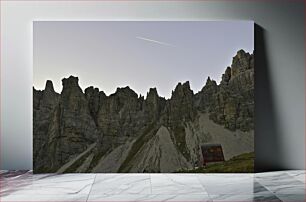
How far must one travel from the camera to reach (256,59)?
17.3ft

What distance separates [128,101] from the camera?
5148 mm

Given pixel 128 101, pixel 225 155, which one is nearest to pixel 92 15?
pixel 128 101

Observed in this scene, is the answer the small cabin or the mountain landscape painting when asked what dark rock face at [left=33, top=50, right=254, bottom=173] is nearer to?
the mountain landscape painting

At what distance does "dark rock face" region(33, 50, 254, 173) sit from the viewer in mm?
5141

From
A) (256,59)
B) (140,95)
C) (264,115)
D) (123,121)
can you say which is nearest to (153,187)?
(123,121)

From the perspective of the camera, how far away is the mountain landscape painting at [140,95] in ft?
16.8

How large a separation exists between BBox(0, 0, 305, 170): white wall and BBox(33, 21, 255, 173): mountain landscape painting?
0.43ft

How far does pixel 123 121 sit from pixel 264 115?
1416 millimetres

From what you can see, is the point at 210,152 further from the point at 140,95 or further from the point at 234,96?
the point at 140,95

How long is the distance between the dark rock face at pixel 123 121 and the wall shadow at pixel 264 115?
0.64 feet

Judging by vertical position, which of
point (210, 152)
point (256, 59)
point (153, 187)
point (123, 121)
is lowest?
point (153, 187)

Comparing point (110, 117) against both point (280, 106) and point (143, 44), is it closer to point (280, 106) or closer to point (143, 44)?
point (143, 44)

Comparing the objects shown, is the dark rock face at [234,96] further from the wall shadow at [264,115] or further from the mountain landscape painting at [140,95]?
the wall shadow at [264,115]

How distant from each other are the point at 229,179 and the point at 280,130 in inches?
32.4
